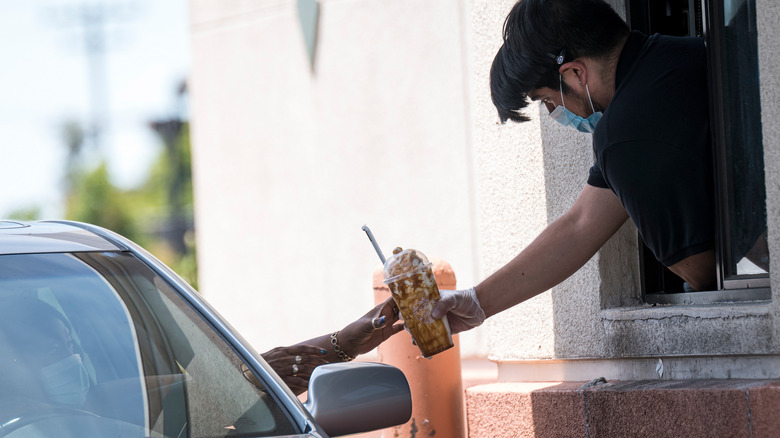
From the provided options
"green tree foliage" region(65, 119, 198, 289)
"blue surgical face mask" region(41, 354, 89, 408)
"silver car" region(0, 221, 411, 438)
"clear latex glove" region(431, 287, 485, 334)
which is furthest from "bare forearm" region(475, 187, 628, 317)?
"green tree foliage" region(65, 119, 198, 289)

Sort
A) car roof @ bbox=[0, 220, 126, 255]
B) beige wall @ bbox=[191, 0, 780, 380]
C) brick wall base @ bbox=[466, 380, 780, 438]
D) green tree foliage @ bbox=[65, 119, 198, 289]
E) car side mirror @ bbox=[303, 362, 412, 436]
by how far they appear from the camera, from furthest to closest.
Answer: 1. green tree foliage @ bbox=[65, 119, 198, 289]
2. beige wall @ bbox=[191, 0, 780, 380]
3. brick wall base @ bbox=[466, 380, 780, 438]
4. car roof @ bbox=[0, 220, 126, 255]
5. car side mirror @ bbox=[303, 362, 412, 436]

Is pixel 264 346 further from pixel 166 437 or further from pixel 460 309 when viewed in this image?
pixel 166 437

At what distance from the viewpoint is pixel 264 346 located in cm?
723

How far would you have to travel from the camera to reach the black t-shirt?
3.33 metres

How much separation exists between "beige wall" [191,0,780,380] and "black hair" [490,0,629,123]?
2.54ft

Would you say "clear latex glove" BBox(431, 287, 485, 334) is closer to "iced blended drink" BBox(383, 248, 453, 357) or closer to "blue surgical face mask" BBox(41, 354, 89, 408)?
"iced blended drink" BBox(383, 248, 453, 357)

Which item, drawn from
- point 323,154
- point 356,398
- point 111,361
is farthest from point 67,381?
point 323,154

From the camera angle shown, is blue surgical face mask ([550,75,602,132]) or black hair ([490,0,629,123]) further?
blue surgical face mask ([550,75,602,132])

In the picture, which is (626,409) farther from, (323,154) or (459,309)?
(323,154)

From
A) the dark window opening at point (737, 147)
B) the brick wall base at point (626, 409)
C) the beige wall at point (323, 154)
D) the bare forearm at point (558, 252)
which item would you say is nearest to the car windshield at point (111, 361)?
the bare forearm at point (558, 252)

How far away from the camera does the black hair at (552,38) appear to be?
3467mm

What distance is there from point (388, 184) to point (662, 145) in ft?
10.9

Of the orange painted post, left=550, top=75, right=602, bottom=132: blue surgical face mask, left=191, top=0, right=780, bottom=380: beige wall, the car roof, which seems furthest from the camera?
left=191, top=0, right=780, bottom=380: beige wall

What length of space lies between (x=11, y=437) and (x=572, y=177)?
286 centimetres
